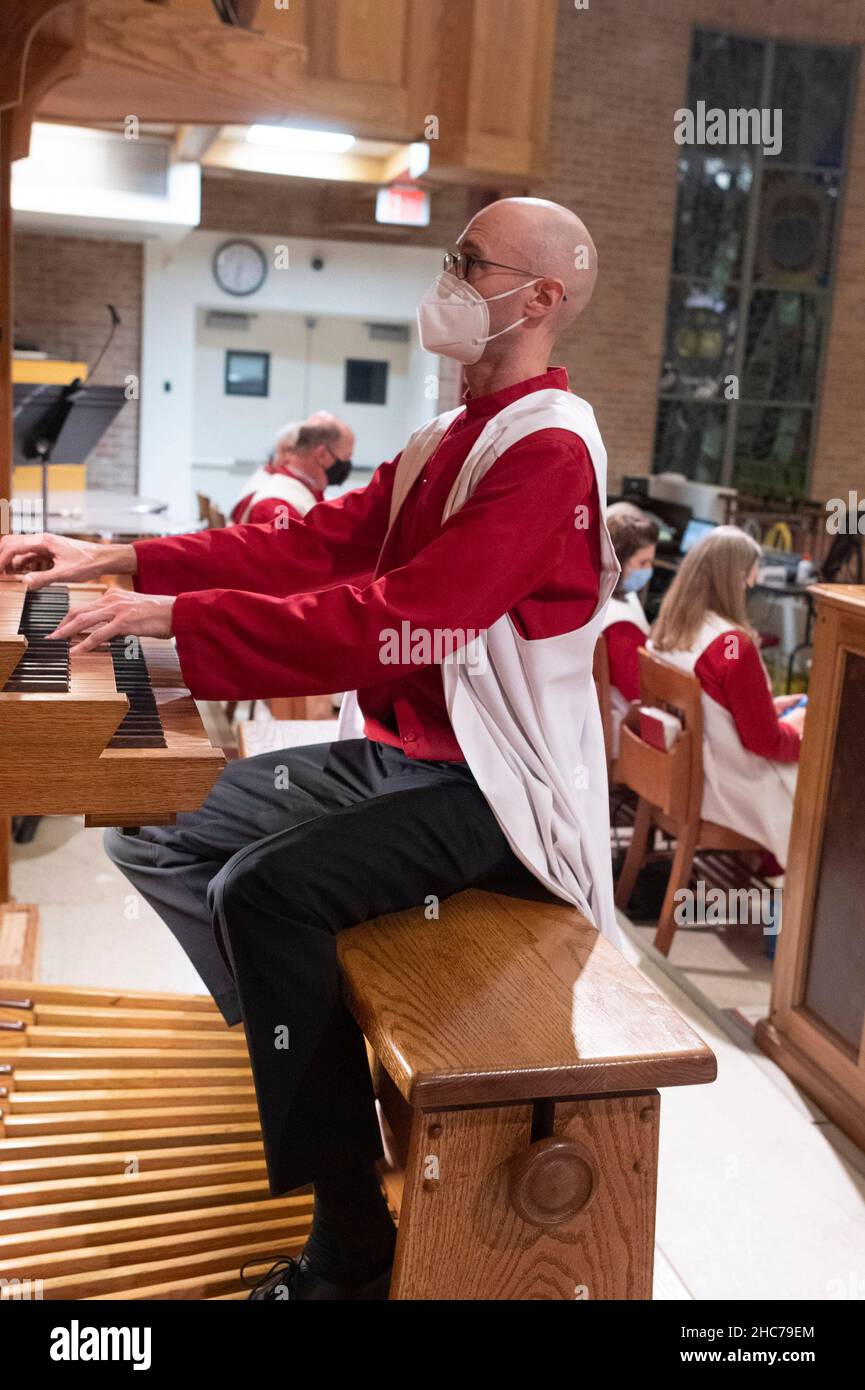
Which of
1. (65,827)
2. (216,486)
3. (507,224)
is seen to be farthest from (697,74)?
(507,224)

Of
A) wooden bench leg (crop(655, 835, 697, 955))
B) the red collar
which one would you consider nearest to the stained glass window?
wooden bench leg (crop(655, 835, 697, 955))

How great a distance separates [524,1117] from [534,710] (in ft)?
2.31

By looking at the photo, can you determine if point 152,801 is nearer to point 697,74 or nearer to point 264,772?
point 264,772

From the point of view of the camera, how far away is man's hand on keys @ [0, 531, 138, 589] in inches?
91.3

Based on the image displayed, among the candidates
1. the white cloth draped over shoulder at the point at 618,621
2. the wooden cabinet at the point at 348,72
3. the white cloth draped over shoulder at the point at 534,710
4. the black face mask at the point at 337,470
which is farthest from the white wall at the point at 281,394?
the white cloth draped over shoulder at the point at 534,710

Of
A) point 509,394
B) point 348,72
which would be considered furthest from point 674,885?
point 348,72

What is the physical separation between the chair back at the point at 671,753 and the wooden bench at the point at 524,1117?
229 cm

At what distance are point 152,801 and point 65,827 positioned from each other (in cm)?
392

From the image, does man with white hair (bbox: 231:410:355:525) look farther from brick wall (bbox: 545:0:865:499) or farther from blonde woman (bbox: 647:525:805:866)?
brick wall (bbox: 545:0:865:499)

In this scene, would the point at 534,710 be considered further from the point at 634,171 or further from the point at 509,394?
the point at 634,171

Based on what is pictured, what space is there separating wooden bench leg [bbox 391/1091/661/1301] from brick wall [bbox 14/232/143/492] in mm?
11214

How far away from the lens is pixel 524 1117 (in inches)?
73.3

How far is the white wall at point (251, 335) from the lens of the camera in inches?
489

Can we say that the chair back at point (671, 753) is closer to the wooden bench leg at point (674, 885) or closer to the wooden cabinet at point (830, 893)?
the wooden bench leg at point (674, 885)
